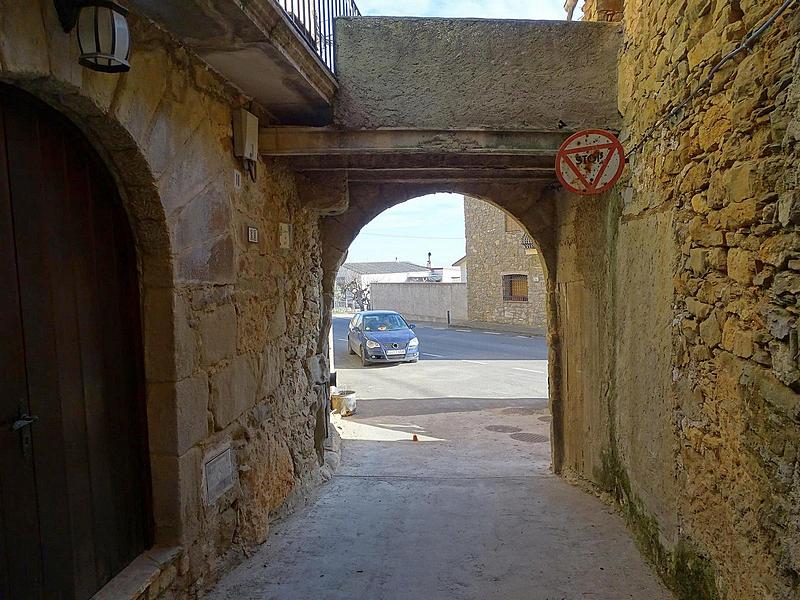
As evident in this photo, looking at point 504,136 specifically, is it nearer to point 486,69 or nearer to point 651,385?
point 486,69

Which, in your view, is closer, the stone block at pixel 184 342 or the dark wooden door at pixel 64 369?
the dark wooden door at pixel 64 369

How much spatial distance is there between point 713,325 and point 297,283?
2927 mm

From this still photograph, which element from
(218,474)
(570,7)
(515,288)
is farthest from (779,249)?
(515,288)

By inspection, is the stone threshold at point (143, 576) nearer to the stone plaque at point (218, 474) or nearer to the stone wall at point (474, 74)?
the stone plaque at point (218, 474)

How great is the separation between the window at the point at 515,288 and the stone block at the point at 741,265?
56.9 feet

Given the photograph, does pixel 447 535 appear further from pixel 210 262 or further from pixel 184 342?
pixel 210 262

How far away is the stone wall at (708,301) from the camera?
5.87 ft

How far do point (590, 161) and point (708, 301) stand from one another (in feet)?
4.41

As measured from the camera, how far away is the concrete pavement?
283cm

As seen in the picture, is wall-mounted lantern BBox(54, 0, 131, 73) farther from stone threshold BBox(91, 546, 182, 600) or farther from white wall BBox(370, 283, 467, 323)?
white wall BBox(370, 283, 467, 323)

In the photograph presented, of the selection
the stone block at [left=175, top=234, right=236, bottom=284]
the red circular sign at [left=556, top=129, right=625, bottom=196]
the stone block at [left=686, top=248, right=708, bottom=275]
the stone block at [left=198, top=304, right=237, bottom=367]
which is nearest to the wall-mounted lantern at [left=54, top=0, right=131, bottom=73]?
the stone block at [left=175, top=234, right=236, bottom=284]

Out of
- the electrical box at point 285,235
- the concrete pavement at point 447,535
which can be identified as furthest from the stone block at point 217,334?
the concrete pavement at point 447,535

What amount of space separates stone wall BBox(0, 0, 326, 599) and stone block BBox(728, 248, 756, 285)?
2206mm

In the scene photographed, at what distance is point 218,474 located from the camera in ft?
9.12
